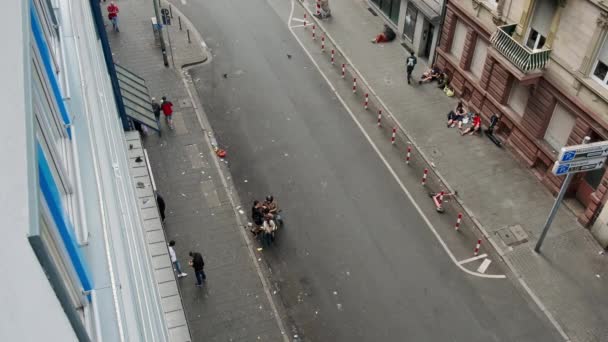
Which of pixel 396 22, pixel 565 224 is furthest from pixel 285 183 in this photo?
pixel 396 22

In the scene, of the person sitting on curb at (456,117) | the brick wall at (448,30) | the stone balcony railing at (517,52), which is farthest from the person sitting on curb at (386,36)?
the stone balcony railing at (517,52)

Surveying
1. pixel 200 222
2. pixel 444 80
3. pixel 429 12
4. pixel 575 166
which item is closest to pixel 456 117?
pixel 444 80

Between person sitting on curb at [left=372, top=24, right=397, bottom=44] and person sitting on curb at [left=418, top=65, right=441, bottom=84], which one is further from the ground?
person sitting on curb at [left=372, top=24, right=397, bottom=44]

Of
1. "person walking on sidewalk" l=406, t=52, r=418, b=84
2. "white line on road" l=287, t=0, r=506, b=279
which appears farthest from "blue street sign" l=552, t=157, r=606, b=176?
"person walking on sidewalk" l=406, t=52, r=418, b=84

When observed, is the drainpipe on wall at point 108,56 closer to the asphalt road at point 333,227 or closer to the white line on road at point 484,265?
the asphalt road at point 333,227

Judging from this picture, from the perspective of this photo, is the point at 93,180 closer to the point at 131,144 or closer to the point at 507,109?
the point at 131,144

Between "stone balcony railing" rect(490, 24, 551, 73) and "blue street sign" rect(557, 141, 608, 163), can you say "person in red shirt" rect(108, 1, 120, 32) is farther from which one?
"blue street sign" rect(557, 141, 608, 163)

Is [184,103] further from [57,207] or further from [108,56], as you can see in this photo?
[57,207]
